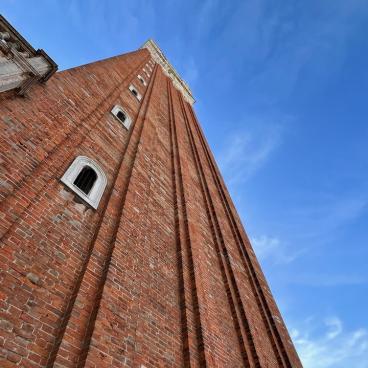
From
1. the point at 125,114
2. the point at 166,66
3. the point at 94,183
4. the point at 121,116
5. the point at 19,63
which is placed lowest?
the point at 94,183

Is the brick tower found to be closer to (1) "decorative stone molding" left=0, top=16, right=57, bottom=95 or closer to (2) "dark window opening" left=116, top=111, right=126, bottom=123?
(1) "decorative stone molding" left=0, top=16, right=57, bottom=95

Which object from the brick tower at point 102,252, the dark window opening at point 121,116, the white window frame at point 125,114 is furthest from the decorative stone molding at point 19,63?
the dark window opening at point 121,116

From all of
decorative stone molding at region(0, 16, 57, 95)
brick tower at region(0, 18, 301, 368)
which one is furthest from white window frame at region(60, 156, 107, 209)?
decorative stone molding at region(0, 16, 57, 95)

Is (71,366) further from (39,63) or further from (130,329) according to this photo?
(39,63)

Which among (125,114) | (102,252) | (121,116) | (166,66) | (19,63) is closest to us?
(102,252)

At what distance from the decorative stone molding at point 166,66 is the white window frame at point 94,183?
2015cm

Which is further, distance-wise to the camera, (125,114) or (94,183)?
(125,114)

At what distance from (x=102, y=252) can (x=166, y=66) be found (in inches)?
914

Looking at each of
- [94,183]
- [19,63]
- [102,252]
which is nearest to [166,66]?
[19,63]

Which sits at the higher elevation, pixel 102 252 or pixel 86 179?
pixel 86 179

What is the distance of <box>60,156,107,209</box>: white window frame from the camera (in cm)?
495

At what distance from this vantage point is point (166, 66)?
25.1 metres

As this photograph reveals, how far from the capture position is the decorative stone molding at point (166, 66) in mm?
24578

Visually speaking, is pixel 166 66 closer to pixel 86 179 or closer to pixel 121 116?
pixel 121 116
